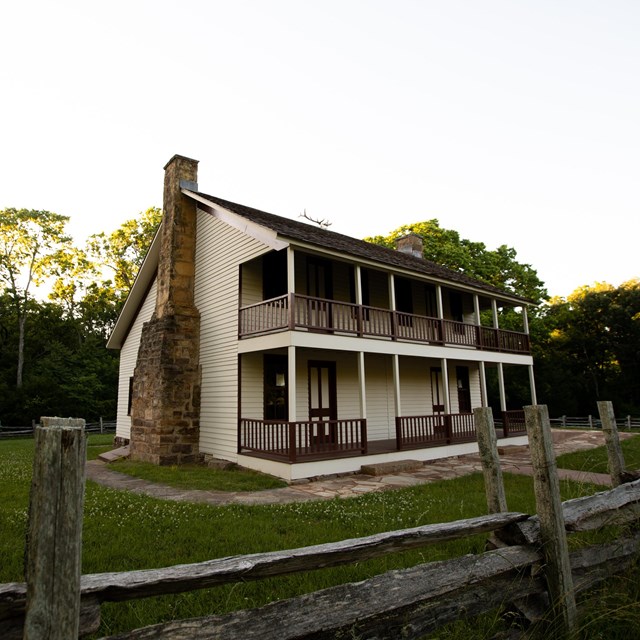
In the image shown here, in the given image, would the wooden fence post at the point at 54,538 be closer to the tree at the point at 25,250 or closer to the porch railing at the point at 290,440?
the porch railing at the point at 290,440

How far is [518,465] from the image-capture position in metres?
11.6

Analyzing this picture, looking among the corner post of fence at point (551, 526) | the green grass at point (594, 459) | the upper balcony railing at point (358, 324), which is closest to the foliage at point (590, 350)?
the upper balcony railing at point (358, 324)

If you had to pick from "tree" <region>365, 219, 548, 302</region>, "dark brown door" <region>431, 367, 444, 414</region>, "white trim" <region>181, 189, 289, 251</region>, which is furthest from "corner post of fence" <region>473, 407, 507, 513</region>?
"tree" <region>365, 219, 548, 302</region>

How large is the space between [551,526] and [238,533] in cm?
362

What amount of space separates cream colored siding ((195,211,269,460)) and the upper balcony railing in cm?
100

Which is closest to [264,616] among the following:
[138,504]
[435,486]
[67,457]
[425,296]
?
[67,457]

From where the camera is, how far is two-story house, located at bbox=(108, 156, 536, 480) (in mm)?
11516

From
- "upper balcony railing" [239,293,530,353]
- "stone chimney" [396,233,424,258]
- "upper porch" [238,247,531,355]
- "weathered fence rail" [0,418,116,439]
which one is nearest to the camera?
"upper balcony railing" [239,293,530,353]

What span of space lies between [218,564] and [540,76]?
35.3ft

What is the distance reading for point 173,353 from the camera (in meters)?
13.7

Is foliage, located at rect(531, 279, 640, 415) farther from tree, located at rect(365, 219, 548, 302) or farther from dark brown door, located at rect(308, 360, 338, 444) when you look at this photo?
dark brown door, located at rect(308, 360, 338, 444)

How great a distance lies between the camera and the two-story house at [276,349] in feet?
37.8

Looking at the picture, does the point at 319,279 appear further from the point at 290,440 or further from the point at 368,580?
the point at 368,580

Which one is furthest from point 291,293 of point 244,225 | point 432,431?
point 432,431
